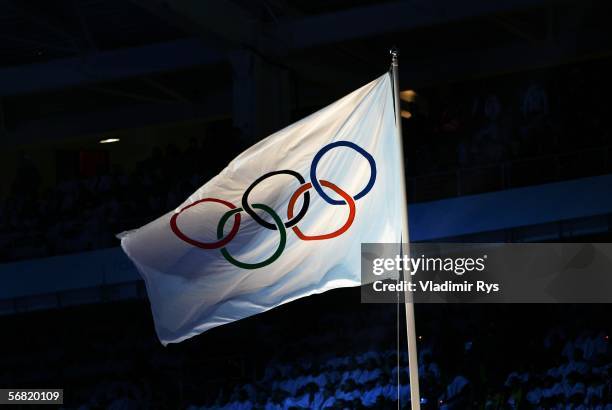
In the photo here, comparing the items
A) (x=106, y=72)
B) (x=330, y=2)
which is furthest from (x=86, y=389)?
(x=330, y=2)

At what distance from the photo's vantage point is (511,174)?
14.7 m

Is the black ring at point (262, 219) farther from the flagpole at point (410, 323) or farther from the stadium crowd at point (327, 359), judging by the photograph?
the stadium crowd at point (327, 359)

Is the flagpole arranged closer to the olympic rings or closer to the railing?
the olympic rings

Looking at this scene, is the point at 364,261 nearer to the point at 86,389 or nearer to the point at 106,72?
the point at 86,389

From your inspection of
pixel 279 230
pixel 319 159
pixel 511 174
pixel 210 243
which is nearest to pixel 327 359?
pixel 511 174

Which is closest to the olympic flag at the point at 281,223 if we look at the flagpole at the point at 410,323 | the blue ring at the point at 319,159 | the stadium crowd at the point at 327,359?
the blue ring at the point at 319,159

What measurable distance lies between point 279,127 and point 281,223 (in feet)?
28.7

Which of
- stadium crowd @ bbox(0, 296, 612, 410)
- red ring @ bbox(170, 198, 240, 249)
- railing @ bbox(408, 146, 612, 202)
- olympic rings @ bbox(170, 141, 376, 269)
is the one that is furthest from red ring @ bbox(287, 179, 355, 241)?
railing @ bbox(408, 146, 612, 202)

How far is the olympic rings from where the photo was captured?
29.1 feet

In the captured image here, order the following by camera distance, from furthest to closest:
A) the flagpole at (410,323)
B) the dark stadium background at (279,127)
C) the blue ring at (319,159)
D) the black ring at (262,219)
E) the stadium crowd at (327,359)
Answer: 1. the dark stadium background at (279,127)
2. the stadium crowd at (327,359)
3. the black ring at (262,219)
4. the blue ring at (319,159)
5. the flagpole at (410,323)

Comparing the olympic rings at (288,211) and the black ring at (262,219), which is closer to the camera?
the olympic rings at (288,211)

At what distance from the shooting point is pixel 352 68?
2042 centimetres

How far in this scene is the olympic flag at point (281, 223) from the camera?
881cm

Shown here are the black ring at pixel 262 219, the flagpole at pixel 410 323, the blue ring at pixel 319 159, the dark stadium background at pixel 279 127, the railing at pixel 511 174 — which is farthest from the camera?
the dark stadium background at pixel 279 127
